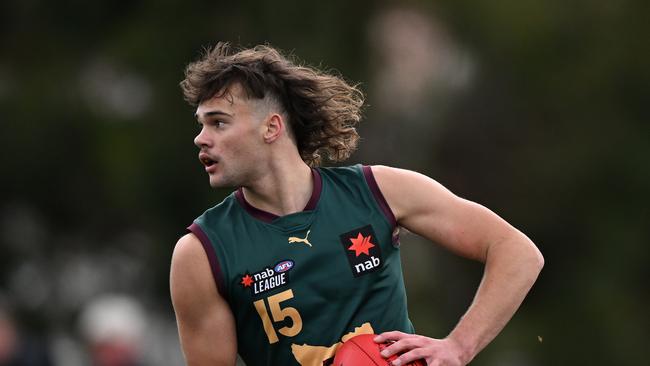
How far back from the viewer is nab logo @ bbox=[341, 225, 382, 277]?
7.20 m

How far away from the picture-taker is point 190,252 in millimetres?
7086

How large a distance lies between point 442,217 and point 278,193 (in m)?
0.78

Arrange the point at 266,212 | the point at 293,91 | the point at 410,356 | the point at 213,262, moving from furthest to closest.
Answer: the point at 293,91 → the point at 266,212 → the point at 213,262 → the point at 410,356

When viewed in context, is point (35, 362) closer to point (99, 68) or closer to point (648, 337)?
point (99, 68)

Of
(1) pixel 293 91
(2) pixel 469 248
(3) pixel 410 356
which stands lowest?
(3) pixel 410 356

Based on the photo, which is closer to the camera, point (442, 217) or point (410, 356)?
point (410, 356)

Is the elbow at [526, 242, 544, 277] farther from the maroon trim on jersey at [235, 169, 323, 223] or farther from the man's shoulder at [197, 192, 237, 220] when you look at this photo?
the man's shoulder at [197, 192, 237, 220]

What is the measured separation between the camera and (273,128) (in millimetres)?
7395

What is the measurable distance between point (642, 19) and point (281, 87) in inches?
541

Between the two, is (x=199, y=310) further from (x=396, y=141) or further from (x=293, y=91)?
(x=396, y=141)

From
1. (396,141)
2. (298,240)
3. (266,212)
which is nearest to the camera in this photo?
(298,240)

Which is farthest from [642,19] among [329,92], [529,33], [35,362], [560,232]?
[329,92]

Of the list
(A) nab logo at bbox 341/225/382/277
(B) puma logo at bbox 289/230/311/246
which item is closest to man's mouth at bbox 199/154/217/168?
(B) puma logo at bbox 289/230/311/246

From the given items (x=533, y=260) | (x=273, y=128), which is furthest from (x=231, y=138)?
(x=533, y=260)
